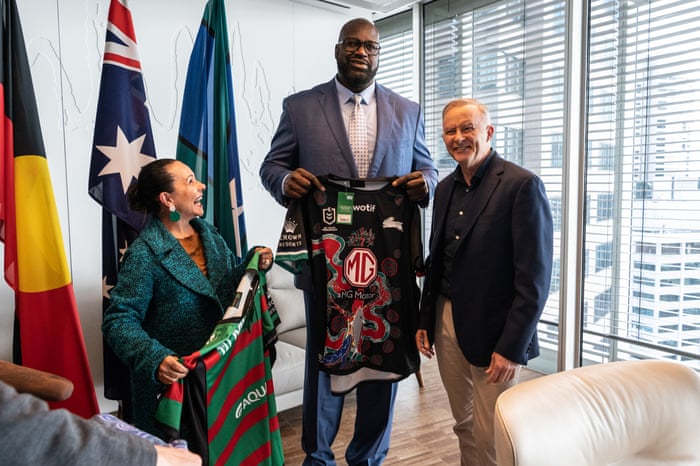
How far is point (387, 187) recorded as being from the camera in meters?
1.99

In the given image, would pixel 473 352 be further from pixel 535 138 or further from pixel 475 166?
pixel 535 138

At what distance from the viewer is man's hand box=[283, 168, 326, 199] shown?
1918 mm

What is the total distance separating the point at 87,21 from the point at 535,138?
113 inches

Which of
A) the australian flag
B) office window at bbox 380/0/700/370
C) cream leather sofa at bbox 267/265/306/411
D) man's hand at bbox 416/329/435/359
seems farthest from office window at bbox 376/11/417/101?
man's hand at bbox 416/329/435/359

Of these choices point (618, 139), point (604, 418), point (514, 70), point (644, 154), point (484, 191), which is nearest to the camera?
point (604, 418)

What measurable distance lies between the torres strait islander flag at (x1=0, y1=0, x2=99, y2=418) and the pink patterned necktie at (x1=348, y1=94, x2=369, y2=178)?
4.34 ft

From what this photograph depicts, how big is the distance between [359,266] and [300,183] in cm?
40

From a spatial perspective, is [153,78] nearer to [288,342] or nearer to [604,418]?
[288,342]

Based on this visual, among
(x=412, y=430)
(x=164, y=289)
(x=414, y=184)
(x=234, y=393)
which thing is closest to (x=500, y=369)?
(x=414, y=184)

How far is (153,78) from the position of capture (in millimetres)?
3059

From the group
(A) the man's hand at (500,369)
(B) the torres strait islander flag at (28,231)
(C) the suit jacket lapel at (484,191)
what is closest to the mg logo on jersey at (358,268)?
(C) the suit jacket lapel at (484,191)

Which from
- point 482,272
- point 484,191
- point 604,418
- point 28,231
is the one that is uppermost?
point 484,191

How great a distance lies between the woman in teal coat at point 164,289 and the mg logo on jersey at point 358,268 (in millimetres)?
336

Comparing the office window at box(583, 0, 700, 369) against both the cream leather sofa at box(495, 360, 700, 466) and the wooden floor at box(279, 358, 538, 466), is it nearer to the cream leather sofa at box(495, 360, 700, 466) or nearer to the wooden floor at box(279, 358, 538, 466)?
the wooden floor at box(279, 358, 538, 466)
